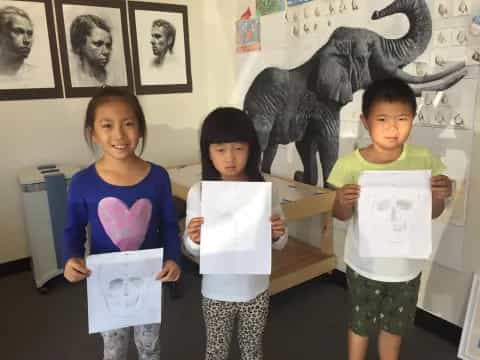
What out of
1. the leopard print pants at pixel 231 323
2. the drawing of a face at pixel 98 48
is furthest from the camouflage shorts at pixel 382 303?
the drawing of a face at pixel 98 48

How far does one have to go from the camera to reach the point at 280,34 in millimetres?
2396

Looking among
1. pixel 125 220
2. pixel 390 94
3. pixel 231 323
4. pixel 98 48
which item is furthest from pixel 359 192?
pixel 98 48

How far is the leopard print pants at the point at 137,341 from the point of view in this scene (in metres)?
1.25

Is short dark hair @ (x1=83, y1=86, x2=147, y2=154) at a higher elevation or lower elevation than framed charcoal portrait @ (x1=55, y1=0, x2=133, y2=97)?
lower

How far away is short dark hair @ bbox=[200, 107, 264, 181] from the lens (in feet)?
3.73

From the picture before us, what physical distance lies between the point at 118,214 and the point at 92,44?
5.72 ft

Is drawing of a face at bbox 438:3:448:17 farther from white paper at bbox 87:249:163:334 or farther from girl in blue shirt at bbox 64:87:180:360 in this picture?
white paper at bbox 87:249:163:334

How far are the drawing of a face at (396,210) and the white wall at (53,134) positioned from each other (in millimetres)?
1982

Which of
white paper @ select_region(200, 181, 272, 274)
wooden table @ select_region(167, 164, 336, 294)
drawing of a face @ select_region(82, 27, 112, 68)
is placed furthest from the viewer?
drawing of a face @ select_region(82, 27, 112, 68)

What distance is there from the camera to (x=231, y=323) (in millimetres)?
1280

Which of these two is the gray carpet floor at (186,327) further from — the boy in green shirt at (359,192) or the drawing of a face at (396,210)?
the drawing of a face at (396,210)

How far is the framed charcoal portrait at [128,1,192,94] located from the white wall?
6 centimetres

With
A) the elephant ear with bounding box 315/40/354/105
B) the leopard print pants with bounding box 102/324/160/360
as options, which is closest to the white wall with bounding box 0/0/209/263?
the elephant ear with bounding box 315/40/354/105

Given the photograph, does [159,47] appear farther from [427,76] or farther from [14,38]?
[427,76]
